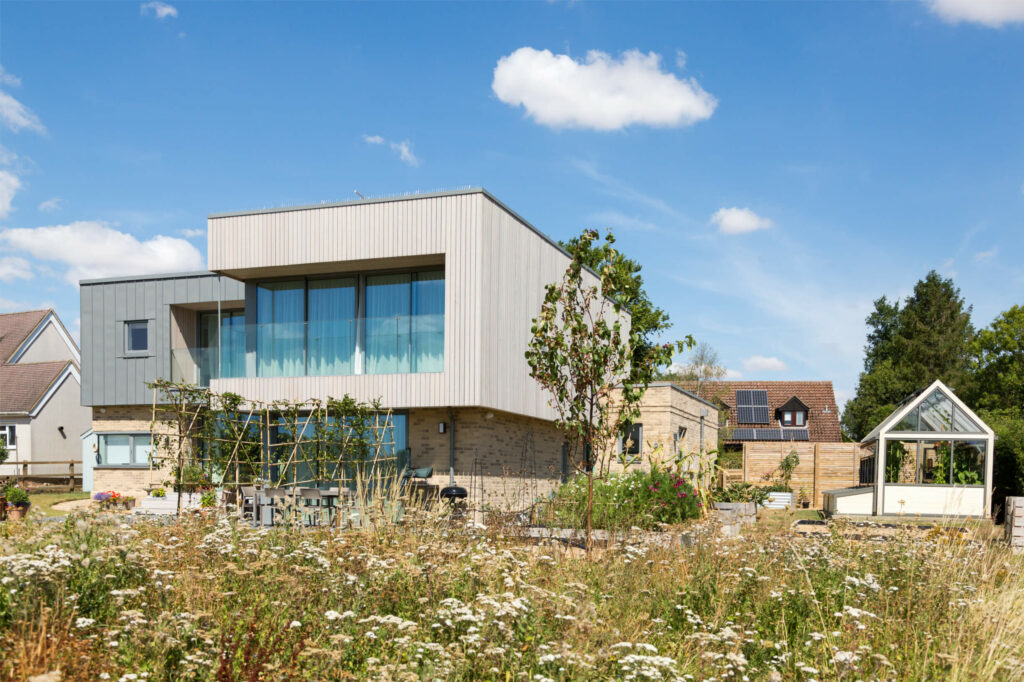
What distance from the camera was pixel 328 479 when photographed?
53.9 feet

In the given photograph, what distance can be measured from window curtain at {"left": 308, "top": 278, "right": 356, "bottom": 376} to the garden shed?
507 inches

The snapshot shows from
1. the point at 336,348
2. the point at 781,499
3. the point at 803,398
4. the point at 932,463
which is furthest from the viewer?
the point at 803,398

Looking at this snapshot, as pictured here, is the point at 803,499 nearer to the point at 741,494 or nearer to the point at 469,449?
the point at 741,494

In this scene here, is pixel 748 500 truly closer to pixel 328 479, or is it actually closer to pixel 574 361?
pixel 328 479

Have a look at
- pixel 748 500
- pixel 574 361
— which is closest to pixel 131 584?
pixel 574 361

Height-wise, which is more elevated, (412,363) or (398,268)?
(398,268)

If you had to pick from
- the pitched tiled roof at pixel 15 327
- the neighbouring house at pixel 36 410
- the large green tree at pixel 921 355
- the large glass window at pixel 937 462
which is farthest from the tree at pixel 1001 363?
the pitched tiled roof at pixel 15 327

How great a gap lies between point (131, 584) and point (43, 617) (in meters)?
1.11

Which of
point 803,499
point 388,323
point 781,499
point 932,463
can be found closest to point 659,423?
point 781,499

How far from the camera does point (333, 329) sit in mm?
18297

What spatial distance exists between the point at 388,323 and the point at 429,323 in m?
1.02

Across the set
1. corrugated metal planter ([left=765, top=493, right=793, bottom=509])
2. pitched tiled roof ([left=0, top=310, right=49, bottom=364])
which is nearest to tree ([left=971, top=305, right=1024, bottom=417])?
corrugated metal planter ([left=765, top=493, right=793, bottom=509])

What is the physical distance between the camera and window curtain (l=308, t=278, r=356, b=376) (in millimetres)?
18156

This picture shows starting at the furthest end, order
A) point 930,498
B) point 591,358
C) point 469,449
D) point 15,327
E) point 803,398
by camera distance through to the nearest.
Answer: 1. point 803,398
2. point 15,327
3. point 930,498
4. point 469,449
5. point 591,358
